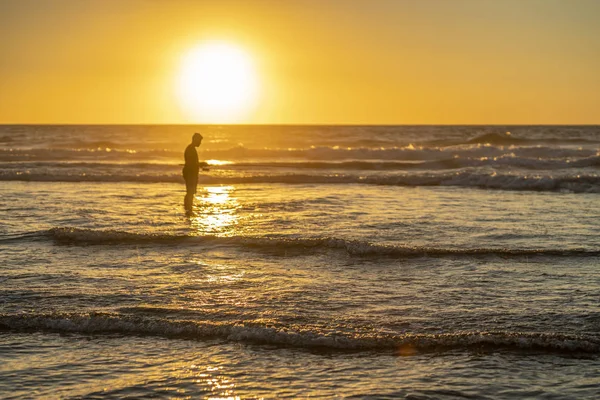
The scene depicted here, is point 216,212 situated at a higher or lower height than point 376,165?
lower

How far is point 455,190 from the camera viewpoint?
23500 mm

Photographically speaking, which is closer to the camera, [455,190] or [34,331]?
[34,331]

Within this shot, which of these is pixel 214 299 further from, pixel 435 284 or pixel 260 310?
pixel 435 284

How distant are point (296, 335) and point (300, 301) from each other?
1.32 metres

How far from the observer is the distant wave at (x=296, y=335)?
684 cm

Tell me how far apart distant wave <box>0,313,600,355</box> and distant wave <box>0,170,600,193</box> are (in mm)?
18064

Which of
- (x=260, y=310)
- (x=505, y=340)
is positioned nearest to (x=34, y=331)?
(x=260, y=310)

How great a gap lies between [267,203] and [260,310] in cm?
1083

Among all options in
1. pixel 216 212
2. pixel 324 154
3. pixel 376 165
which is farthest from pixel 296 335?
pixel 324 154

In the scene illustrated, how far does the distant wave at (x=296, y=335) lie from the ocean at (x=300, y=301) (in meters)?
0.02

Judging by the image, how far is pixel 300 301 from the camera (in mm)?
8398

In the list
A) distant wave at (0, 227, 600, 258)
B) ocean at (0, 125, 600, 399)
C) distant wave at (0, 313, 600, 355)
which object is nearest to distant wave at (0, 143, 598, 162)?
ocean at (0, 125, 600, 399)

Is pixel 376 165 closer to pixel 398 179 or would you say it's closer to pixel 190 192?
pixel 398 179

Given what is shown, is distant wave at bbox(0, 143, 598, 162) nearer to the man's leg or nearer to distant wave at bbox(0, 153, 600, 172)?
distant wave at bbox(0, 153, 600, 172)
